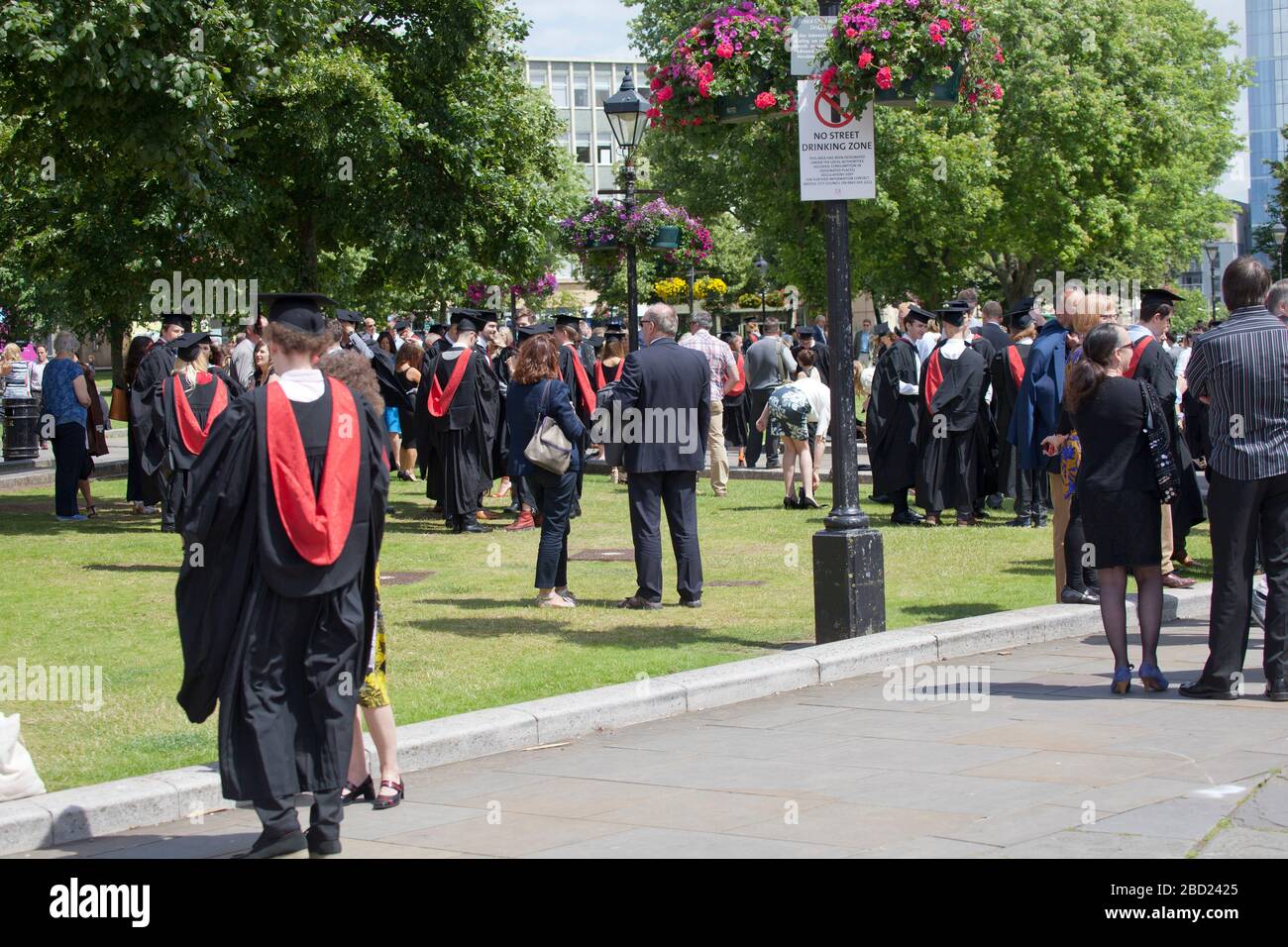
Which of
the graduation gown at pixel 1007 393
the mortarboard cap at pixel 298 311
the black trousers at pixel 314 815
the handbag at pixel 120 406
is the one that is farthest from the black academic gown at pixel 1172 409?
the handbag at pixel 120 406

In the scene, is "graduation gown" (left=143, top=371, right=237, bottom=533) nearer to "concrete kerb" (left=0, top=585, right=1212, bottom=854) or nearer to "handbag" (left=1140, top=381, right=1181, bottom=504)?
"concrete kerb" (left=0, top=585, right=1212, bottom=854)

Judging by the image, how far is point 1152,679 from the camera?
8008 millimetres

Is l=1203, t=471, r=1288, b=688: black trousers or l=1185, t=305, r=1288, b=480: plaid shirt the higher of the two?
l=1185, t=305, r=1288, b=480: plaid shirt

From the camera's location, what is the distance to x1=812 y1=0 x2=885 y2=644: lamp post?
9164 mm

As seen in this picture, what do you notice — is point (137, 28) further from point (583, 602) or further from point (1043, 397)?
point (1043, 397)

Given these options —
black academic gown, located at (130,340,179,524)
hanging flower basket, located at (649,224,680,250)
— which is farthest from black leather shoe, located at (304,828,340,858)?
hanging flower basket, located at (649,224,680,250)

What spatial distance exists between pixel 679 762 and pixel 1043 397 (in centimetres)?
593

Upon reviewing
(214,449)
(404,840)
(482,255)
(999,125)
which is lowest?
(404,840)

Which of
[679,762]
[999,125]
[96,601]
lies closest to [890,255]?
[999,125]

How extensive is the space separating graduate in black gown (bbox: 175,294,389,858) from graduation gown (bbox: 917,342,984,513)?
9972 millimetres

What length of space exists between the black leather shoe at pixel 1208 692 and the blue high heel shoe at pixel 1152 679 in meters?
0.14

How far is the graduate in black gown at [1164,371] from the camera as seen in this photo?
1023 cm

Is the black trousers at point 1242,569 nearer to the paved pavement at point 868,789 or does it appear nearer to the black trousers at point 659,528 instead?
the paved pavement at point 868,789
